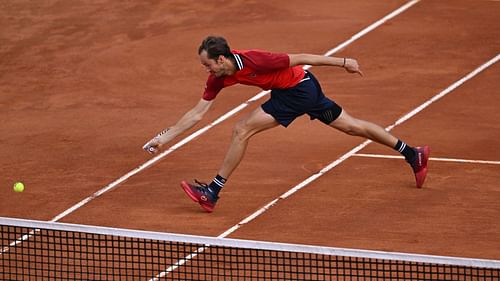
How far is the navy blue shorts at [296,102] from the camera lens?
482 inches

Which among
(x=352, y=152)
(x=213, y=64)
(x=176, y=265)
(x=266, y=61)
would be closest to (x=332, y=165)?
(x=352, y=152)

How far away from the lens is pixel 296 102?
1226 cm

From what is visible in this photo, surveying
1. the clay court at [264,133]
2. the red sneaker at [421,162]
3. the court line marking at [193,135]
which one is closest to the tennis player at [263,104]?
the red sneaker at [421,162]

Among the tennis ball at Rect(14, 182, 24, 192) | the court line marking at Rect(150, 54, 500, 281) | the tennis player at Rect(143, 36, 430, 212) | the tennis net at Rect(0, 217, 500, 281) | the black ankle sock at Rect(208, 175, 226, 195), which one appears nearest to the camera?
the tennis net at Rect(0, 217, 500, 281)

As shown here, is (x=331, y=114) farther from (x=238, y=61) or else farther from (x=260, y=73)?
(x=238, y=61)

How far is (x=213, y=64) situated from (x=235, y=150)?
99 centimetres

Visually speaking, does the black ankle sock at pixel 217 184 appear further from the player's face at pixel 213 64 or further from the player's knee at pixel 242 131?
the player's face at pixel 213 64

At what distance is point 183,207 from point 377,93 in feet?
14.5

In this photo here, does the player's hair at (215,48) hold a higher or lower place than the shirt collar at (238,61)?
higher

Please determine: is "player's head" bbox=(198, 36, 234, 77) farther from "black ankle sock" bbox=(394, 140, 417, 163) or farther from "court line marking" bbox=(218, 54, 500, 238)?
"black ankle sock" bbox=(394, 140, 417, 163)

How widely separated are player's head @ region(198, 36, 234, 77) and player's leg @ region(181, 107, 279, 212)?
2.21ft

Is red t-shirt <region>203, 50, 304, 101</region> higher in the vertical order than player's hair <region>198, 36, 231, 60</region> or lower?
lower

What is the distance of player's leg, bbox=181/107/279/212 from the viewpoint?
12.2m

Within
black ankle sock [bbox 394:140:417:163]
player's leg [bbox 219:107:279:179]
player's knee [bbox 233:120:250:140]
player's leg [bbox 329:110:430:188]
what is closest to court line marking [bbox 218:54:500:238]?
player's leg [bbox 219:107:279:179]
